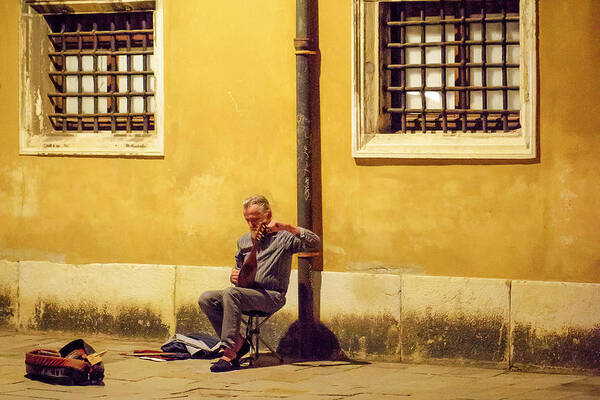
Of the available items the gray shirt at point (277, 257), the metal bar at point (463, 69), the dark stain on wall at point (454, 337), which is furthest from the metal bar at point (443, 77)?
the dark stain on wall at point (454, 337)

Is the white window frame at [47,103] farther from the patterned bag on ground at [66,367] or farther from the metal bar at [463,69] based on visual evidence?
the metal bar at [463,69]

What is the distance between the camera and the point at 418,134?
9828mm

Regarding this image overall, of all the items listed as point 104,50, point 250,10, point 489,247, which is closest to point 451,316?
point 489,247

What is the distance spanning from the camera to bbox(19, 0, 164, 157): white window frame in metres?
10.7

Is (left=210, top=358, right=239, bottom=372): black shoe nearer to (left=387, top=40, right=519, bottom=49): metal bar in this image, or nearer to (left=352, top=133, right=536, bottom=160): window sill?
(left=352, top=133, right=536, bottom=160): window sill

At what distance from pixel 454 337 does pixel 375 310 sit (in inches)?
26.9

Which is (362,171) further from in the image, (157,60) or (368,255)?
(157,60)

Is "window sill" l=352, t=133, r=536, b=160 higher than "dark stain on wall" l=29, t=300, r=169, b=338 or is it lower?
higher

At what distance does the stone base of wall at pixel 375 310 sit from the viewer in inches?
360

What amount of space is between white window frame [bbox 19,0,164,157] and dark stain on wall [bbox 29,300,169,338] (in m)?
1.40

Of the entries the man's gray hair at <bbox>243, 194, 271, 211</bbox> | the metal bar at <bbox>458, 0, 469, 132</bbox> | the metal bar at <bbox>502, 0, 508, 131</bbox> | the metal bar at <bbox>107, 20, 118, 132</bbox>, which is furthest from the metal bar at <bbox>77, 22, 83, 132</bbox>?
the metal bar at <bbox>502, 0, 508, 131</bbox>

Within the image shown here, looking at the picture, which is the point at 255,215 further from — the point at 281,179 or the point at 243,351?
the point at 243,351

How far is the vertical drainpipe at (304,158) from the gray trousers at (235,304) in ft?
1.59

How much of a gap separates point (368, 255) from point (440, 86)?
60.1 inches
